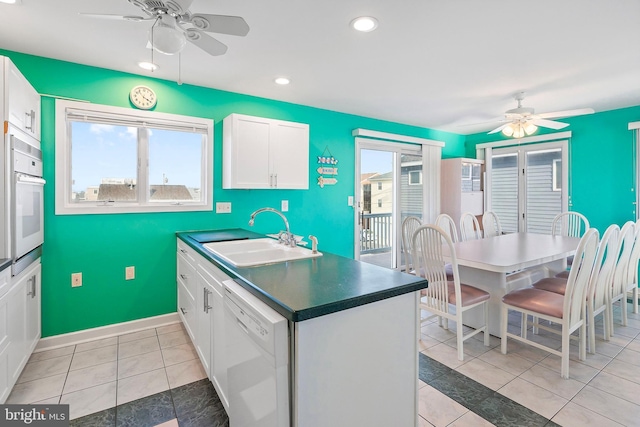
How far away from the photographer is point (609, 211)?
4.06 metres

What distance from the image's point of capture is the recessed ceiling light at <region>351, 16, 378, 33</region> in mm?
1982

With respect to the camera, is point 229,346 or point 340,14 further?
point 340,14

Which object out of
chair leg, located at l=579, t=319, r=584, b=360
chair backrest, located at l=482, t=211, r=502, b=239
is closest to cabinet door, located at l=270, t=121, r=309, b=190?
chair backrest, located at l=482, t=211, r=502, b=239

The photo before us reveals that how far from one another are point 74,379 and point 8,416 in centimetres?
51

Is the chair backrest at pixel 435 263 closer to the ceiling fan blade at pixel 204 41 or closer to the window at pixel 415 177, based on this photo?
the ceiling fan blade at pixel 204 41

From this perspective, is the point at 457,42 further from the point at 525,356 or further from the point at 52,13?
the point at 52,13

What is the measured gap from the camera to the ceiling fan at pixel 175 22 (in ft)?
4.82

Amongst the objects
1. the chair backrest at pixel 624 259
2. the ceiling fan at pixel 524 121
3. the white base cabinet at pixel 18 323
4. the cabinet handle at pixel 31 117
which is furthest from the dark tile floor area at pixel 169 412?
the ceiling fan at pixel 524 121

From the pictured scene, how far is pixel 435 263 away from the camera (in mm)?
2533

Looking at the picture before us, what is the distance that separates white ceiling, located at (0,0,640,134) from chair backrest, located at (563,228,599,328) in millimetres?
1377

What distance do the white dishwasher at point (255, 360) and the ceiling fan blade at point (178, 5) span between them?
129 centimetres

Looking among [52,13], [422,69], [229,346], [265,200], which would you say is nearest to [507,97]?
[422,69]

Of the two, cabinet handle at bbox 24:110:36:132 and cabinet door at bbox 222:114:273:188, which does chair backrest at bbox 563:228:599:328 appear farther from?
cabinet handle at bbox 24:110:36:132

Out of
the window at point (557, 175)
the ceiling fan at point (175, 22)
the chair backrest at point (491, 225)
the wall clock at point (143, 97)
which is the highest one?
the wall clock at point (143, 97)
